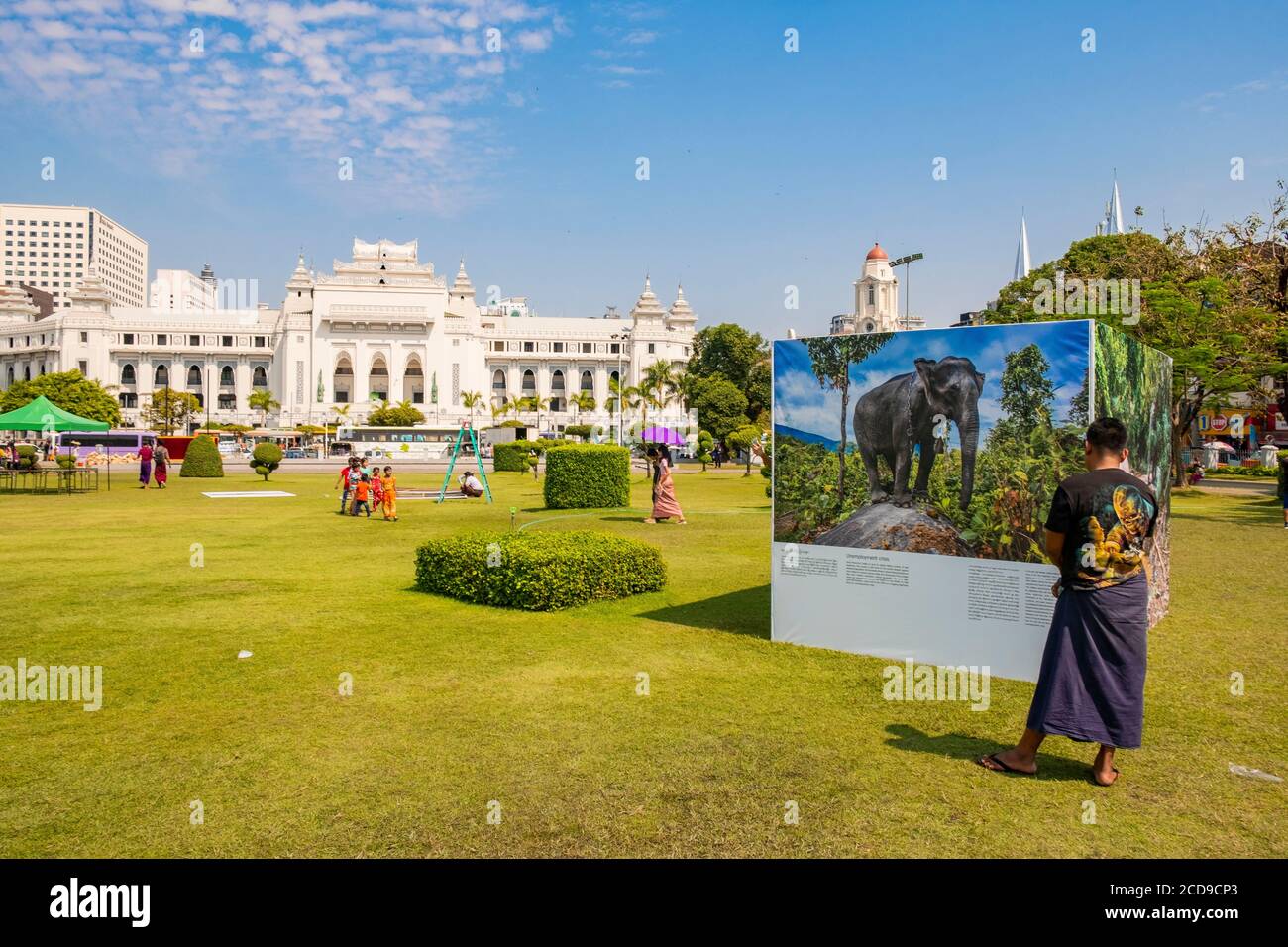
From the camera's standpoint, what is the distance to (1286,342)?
2008 centimetres

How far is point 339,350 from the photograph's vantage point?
284ft

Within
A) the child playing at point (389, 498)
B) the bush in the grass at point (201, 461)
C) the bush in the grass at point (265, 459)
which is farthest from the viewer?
the bush in the grass at point (201, 461)

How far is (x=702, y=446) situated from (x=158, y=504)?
32.6 meters

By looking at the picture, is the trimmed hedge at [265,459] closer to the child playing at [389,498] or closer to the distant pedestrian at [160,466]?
the distant pedestrian at [160,466]

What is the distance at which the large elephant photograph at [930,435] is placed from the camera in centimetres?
619

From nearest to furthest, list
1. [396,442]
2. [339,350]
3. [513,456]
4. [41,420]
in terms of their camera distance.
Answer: [41,420] < [513,456] < [396,442] < [339,350]

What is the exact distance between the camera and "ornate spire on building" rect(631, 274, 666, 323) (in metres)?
96.7

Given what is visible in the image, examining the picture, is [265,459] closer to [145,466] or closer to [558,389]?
[145,466]

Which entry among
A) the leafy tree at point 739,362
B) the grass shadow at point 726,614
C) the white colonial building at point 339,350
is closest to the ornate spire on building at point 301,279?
the white colonial building at point 339,350

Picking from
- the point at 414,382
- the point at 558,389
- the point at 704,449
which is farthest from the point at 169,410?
the point at 704,449

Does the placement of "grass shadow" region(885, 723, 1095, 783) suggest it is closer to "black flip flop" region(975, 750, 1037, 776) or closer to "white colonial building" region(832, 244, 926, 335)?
"black flip flop" region(975, 750, 1037, 776)

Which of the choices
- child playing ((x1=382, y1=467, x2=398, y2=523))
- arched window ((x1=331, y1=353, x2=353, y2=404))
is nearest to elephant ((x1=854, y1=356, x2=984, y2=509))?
child playing ((x1=382, y1=467, x2=398, y2=523))

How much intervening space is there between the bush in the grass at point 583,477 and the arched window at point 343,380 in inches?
2925

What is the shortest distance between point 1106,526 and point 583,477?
50.2 feet
